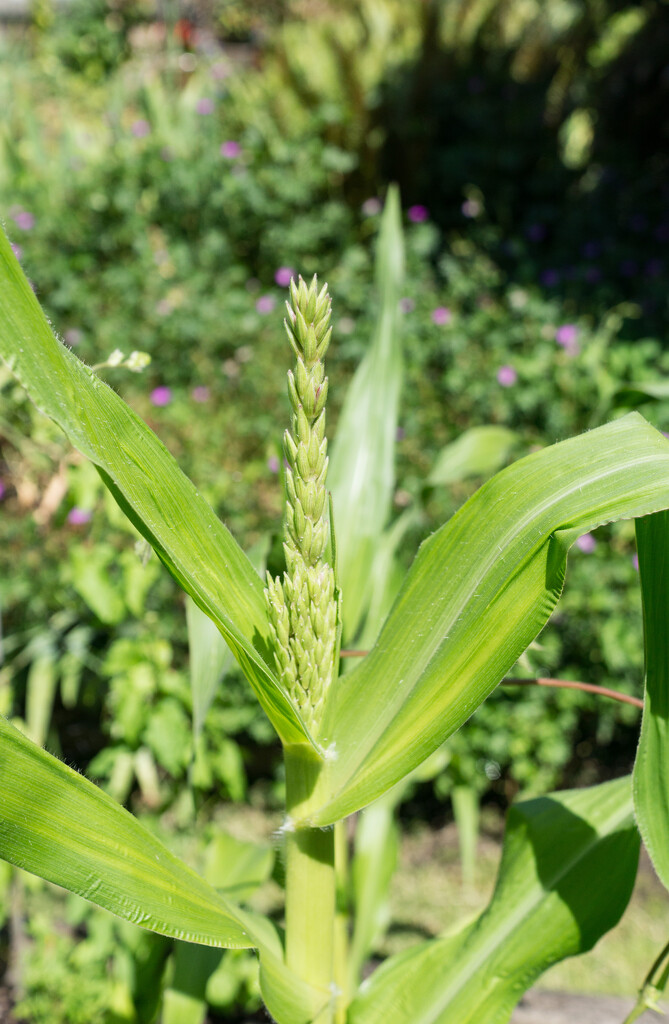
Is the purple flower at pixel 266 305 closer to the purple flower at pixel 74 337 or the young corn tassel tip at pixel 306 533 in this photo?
the purple flower at pixel 74 337

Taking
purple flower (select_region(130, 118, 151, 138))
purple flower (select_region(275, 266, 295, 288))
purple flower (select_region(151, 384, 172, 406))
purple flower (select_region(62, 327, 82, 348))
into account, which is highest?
purple flower (select_region(130, 118, 151, 138))

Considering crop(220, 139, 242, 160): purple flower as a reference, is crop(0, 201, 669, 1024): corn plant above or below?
below

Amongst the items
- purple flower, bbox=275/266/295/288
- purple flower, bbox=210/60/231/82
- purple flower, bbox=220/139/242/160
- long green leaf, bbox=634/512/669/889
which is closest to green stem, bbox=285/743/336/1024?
long green leaf, bbox=634/512/669/889

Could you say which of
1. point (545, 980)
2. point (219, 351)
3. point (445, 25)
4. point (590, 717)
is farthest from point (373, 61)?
point (545, 980)

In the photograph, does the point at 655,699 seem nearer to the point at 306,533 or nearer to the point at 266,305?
the point at 306,533

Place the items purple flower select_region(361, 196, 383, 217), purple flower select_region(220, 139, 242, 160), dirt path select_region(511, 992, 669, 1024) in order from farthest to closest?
purple flower select_region(220, 139, 242, 160), purple flower select_region(361, 196, 383, 217), dirt path select_region(511, 992, 669, 1024)

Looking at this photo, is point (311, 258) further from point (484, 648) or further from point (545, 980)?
point (484, 648)

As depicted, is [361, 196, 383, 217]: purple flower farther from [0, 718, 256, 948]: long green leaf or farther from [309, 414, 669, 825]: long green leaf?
[0, 718, 256, 948]: long green leaf

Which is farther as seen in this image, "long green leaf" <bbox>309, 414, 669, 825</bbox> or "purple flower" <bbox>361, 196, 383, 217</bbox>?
"purple flower" <bbox>361, 196, 383, 217</bbox>
